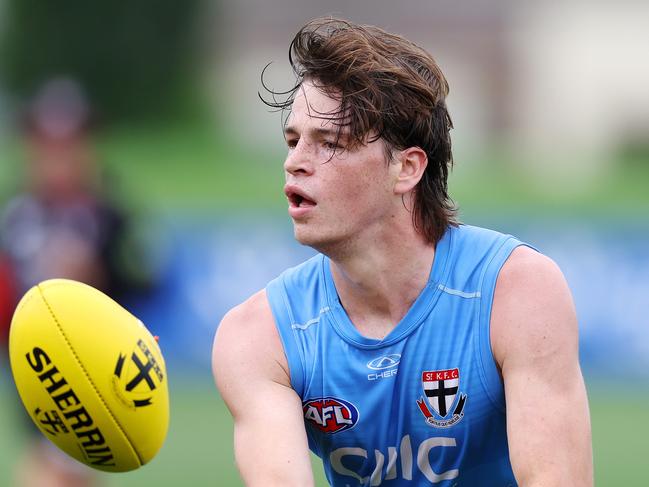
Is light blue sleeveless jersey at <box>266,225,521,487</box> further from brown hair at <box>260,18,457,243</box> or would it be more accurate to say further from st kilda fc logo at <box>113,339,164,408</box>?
st kilda fc logo at <box>113,339,164,408</box>

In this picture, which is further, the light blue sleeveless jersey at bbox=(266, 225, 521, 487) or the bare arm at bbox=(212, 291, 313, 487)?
the light blue sleeveless jersey at bbox=(266, 225, 521, 487)

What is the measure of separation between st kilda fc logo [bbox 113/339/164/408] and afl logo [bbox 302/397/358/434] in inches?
21.1

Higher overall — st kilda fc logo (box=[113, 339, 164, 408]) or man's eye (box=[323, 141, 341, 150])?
man's eye (box=[323, 141, 341, 150])

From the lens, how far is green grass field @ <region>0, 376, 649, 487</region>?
32.4 feet

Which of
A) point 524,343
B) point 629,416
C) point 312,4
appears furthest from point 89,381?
point 312,4

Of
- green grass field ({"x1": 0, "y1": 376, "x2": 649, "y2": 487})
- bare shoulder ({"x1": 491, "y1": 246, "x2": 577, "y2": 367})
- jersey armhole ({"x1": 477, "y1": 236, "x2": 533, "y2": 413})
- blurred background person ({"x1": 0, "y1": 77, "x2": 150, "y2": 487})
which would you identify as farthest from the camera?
green grass field ({"x1": 0, "y1": 376, "x2": 649, "y2": 487})

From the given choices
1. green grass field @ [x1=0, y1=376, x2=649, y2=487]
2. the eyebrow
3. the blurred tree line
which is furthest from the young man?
the blurred tree line

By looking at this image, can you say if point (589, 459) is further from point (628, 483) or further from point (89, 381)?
point (628, 483)

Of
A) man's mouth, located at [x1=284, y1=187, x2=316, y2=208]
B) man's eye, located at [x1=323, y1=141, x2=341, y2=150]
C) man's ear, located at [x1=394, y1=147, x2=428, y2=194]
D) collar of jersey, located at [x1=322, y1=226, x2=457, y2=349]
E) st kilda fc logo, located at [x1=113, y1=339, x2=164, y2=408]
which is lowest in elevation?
st kilda fc logo, located at [x1=113, y1=339, x2=164, y2=408]

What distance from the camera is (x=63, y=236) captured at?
8711 millimetres

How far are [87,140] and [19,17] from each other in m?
23.0

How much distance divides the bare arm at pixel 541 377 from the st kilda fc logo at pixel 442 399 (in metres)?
0.18

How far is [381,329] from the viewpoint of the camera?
4.80 metres

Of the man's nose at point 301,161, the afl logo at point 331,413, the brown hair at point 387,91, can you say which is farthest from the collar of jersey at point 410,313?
the man's nose at point 301,161
